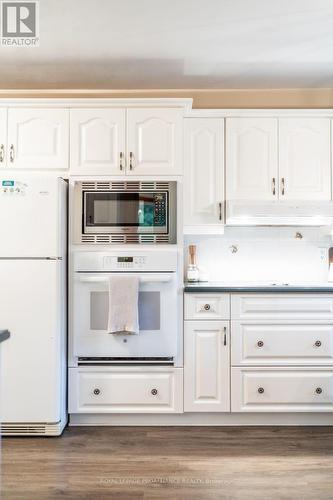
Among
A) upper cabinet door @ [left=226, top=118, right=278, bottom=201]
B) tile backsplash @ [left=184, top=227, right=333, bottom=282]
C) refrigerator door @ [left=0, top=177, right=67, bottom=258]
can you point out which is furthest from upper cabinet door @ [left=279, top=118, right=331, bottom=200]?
refrigerator door @ [left=0, top=177, right=67, bottom=258]

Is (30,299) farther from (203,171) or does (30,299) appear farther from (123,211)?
(203,171)

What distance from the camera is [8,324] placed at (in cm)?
252

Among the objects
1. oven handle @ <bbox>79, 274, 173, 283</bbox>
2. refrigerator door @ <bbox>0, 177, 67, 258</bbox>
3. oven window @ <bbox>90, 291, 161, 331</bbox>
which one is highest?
refrigerator door @ <bbox>0, 177, 67, 258</bbox>

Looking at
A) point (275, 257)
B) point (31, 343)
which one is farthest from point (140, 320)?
point (275, 257)

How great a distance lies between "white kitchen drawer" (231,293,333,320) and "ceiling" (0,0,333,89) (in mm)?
1666

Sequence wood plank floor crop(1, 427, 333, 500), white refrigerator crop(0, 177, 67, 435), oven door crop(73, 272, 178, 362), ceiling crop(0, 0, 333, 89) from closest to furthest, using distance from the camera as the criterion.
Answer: wood plank floor crop(1, 427, 333, 500), ceiling crop(0, 0, 333, 89), white refrigerator crop(0, 177, 67, 435), oven door crop(73, 272, 178, 362)

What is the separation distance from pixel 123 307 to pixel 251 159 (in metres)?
1.48

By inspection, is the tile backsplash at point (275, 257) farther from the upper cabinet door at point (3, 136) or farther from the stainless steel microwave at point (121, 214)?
the upper cabinet door at point (3, 136)

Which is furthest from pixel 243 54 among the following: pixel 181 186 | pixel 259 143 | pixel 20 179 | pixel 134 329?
pixel 134 329

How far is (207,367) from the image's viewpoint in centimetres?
272

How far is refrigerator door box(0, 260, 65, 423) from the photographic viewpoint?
253 cm

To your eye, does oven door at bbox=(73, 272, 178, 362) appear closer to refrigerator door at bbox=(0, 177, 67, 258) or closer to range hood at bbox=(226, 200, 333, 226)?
refrigerator door at bbox=(0, 177, 67, 258)

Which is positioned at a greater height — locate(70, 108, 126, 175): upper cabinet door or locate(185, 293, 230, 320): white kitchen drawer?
locate(70, 108, 126, 175): upper cabinet door

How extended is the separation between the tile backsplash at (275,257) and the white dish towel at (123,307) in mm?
822
